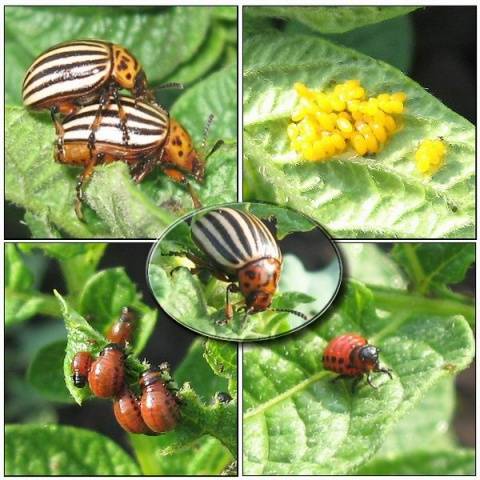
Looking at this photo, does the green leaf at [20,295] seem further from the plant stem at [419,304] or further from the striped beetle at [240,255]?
the plant stem at [419,304]

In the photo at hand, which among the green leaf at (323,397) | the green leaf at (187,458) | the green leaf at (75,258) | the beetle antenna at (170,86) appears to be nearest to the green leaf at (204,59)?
the beetle antenna at (170,86)

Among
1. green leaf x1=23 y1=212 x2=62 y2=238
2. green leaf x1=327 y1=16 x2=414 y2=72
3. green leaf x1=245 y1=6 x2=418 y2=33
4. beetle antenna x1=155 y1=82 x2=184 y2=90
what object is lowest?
green leaf x1=23 y1=212 x2=62 y2=238

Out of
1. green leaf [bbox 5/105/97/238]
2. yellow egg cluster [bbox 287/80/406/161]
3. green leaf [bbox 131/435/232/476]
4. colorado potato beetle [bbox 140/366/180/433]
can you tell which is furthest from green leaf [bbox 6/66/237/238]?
green leaf [bbox 131/435/232/476]

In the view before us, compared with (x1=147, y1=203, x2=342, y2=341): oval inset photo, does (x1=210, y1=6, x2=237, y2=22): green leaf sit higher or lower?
higher

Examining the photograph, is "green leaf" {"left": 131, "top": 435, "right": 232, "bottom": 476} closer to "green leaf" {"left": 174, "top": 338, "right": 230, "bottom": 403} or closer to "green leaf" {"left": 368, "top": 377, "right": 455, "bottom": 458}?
"green leaf" {"left": 174, "top": 338, "right": 230, "bottom": 403}

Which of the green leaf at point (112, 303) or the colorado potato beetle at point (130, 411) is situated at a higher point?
the green leaf at point (112, 303)

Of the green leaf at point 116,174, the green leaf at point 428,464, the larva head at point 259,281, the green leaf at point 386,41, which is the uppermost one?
the green leaf at point 386,41

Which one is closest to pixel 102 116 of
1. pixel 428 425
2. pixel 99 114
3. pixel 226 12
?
pixel 99 114
